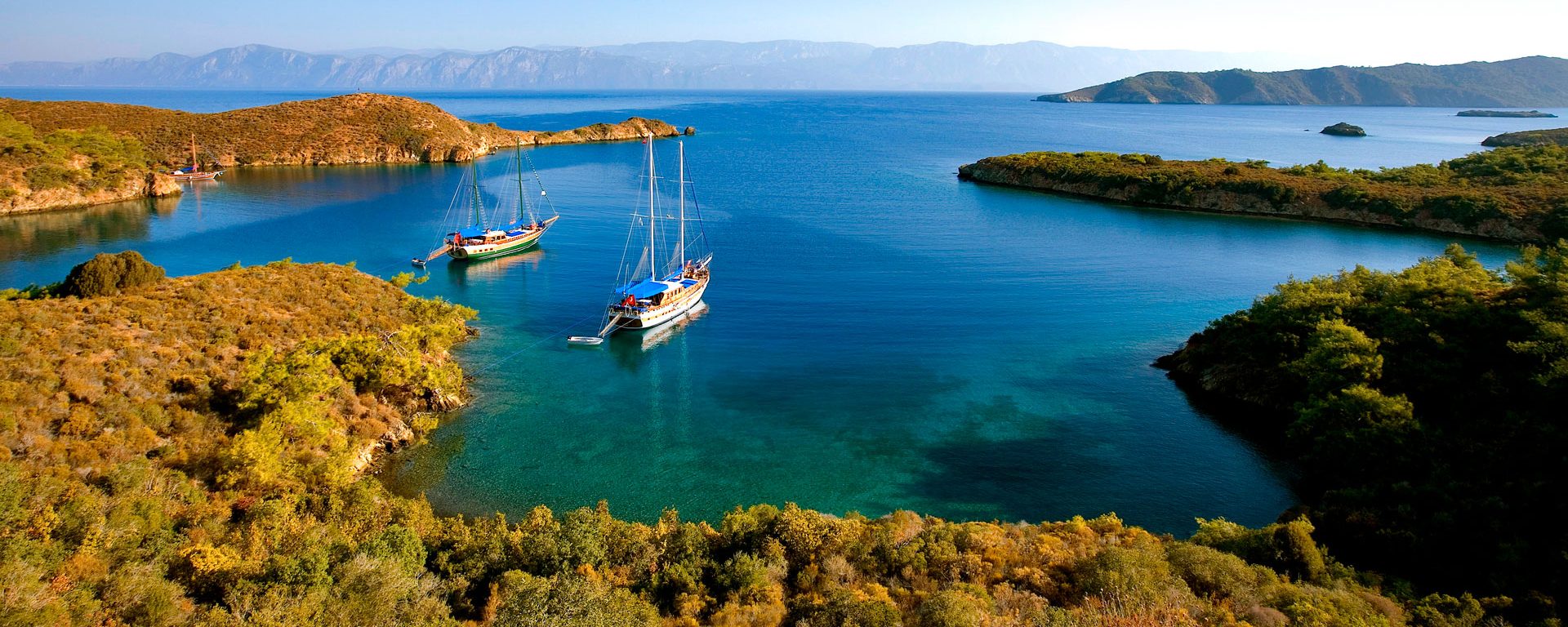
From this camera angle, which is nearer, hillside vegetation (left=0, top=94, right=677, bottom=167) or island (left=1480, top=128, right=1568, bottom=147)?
hillside vegetation (left=0, top=94, right=677, bottom=167)

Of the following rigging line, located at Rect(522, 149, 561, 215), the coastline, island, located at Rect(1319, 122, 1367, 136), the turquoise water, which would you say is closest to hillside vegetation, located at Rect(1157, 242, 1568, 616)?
the turquoise water

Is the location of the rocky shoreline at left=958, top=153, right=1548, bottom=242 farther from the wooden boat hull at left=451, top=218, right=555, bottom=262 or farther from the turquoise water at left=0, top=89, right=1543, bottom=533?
the wooden boat hull at left=451, top=218, right=555, bottom=262

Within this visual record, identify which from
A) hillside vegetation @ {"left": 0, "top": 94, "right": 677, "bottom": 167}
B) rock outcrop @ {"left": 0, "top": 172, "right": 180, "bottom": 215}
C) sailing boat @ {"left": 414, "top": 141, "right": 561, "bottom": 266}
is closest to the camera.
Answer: sailing boat @ {"left": 414, "top": 141, "right": 561, "bottom": 266}

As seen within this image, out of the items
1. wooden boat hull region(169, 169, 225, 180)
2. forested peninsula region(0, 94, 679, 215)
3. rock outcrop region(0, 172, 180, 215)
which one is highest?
forested peninsula region(0, 94, 679, 215)

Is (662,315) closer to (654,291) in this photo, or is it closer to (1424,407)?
(654,291)

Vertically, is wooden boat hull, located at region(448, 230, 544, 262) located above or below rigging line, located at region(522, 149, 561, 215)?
below

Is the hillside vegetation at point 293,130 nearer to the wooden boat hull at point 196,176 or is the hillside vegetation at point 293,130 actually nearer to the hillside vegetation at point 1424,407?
the wooden boat hull at point 196,176

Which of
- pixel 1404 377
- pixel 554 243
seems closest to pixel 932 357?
pixel 1404 377

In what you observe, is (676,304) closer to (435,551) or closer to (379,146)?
(435,551)
